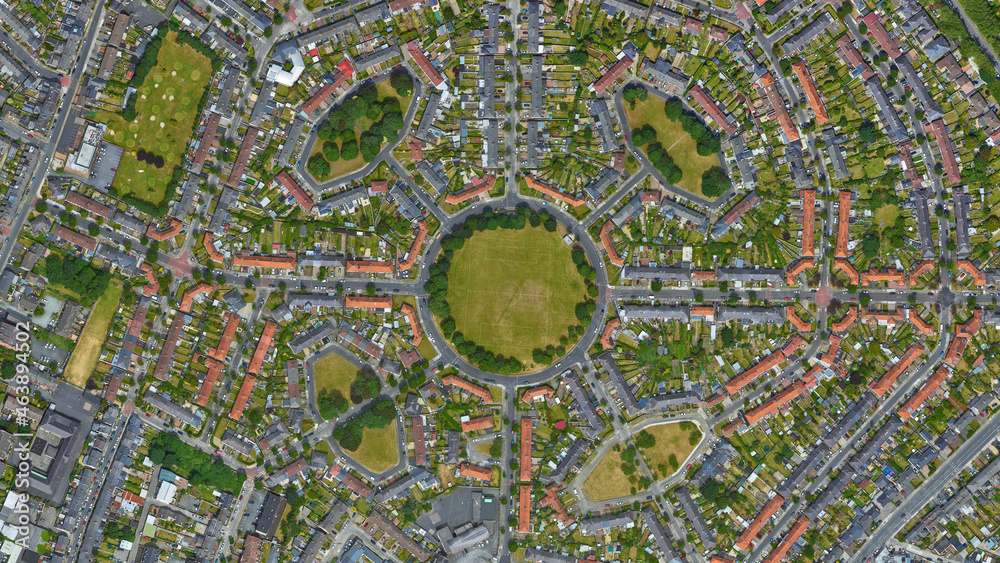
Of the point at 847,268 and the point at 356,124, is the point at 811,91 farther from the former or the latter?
the point at 356,124

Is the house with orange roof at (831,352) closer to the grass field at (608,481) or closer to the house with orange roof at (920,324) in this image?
the house with orange roof at (920,324)

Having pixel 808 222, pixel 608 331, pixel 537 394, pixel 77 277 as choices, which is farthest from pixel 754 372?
pixel 77 277

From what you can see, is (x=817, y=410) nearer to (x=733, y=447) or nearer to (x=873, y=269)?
(x=733, y=447)

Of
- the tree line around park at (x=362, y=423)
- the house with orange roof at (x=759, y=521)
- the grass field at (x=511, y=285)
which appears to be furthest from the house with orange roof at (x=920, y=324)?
the tree line around park at (x=362, y=423)

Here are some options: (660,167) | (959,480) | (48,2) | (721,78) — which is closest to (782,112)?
(721,78)

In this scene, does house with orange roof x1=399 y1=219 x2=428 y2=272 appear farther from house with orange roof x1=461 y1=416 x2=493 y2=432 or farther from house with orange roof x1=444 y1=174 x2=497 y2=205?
house with orange roof x1=461 y1=416 x2=493 y2=432
